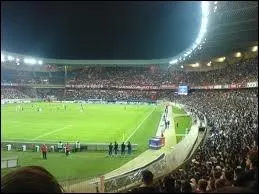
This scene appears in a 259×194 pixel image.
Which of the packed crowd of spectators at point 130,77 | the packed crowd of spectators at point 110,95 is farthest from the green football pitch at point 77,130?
the packed crowd of spectators at point 110,95

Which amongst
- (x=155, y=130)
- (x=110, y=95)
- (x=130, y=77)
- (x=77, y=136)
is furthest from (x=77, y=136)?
(x=130, y=77)

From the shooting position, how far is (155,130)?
3562 cm

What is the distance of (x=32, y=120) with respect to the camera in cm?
4212

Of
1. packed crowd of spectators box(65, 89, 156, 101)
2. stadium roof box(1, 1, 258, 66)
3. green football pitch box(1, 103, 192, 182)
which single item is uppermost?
packed crowd of spectators box(65, 89, 156, 101)

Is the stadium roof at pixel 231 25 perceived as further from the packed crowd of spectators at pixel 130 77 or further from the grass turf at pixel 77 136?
the packed crowd of spectators at pixel 130 77

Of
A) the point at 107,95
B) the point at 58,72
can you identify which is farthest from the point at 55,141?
the point at 58,72

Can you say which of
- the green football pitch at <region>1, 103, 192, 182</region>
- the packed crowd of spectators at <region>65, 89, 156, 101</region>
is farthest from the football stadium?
the packed crowd of spectators at <region>65, 89, 156, 101</region>

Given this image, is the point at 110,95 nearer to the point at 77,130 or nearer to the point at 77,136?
the point at 77,130

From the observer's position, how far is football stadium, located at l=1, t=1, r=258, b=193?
6566mm

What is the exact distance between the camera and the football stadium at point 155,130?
6.57 metres

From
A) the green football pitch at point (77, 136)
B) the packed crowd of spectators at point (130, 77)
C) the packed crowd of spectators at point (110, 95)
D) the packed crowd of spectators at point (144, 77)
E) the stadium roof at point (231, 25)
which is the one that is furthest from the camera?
the packed crowd of spectators at point (110, 95)

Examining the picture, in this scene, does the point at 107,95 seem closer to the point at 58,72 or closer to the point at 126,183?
the point at 58,72

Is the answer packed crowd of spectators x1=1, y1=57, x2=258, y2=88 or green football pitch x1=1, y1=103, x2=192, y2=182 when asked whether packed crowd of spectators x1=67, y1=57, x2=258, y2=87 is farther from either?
green football pitch x1=1, y1=103, x2=192, y2=182

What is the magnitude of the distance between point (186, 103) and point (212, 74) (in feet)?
24.2
